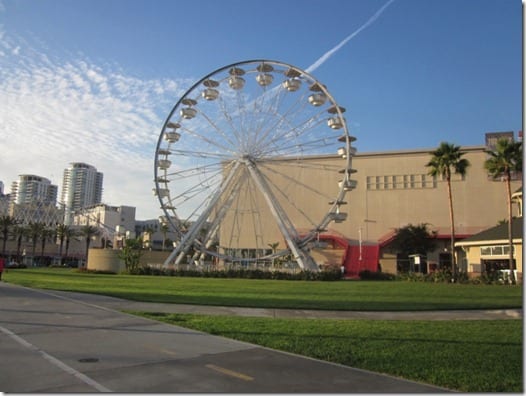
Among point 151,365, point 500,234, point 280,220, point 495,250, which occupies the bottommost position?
point 151,365

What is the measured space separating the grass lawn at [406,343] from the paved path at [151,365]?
0.58 metres

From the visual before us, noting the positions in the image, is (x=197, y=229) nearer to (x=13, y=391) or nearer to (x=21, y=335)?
(x=21, y=335)

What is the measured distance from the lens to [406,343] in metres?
10.3

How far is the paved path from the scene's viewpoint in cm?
684

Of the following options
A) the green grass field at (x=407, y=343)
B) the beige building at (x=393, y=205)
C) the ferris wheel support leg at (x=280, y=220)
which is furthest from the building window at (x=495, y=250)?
the green grass field at (x=407, y=343)

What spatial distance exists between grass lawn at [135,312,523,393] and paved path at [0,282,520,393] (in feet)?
1.91

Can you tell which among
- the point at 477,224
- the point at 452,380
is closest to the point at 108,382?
the point at 452,380

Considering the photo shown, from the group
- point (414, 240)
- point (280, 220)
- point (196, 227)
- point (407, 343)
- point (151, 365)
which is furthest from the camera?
point (414, 240)

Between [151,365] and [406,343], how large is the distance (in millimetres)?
5196

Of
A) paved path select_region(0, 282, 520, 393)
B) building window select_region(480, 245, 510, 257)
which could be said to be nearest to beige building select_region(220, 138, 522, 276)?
building window select_region(480, 245, 510, 257)

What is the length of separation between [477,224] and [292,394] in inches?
2729

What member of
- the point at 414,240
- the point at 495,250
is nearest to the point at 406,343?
the point at 495,250

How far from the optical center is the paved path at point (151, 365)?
22.5 ft

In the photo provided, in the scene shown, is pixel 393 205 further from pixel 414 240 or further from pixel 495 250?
pixel 495 250
